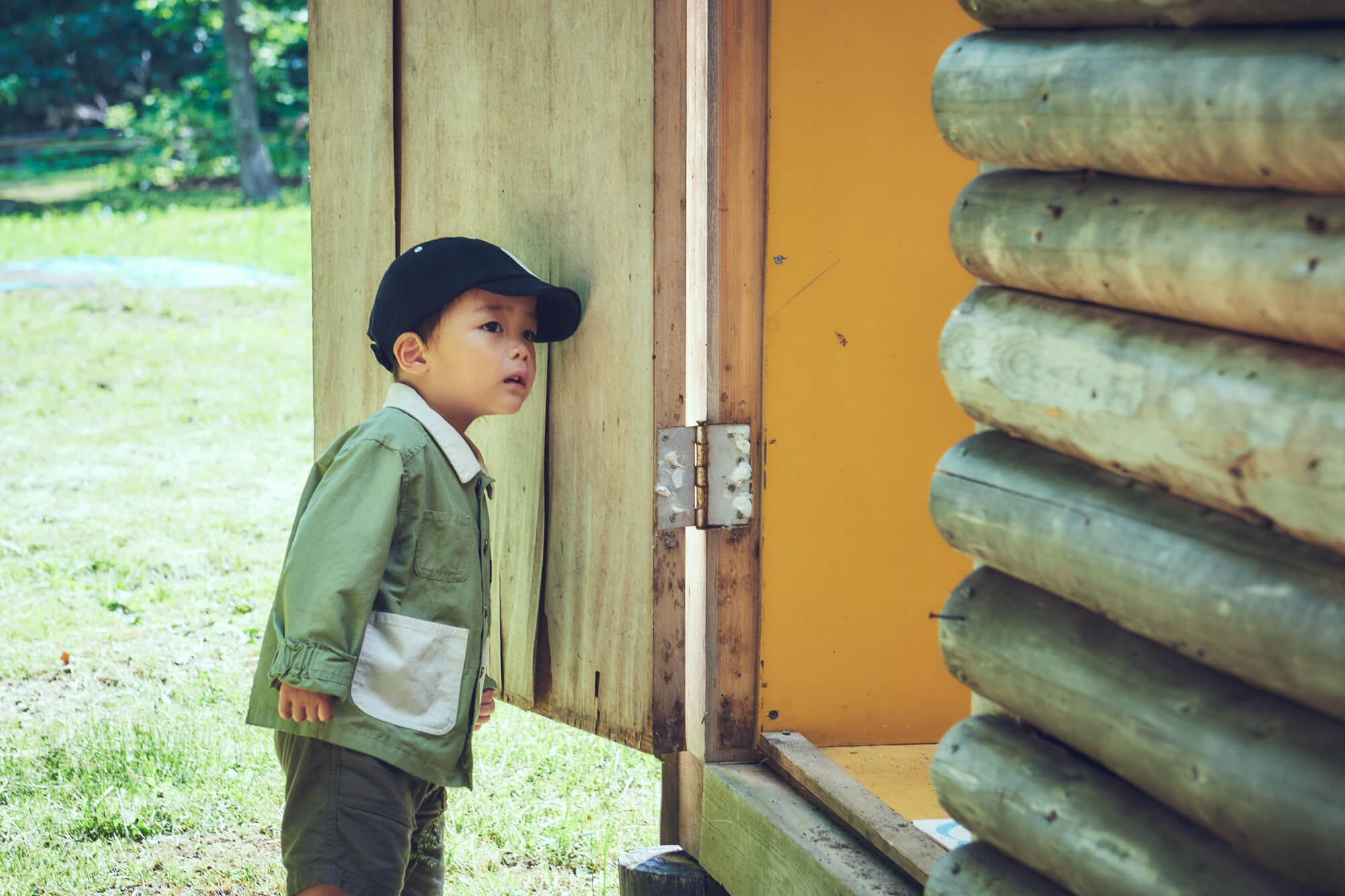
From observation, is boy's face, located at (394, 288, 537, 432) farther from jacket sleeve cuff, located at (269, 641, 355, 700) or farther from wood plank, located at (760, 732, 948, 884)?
wood plank, located at (760, 732, 948, 884)

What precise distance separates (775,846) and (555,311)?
1162 millimetres

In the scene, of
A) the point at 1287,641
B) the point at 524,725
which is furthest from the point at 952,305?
the point at 524,725

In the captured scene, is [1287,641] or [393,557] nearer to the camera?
[1287,641]

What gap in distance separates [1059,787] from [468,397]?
4.78 feet

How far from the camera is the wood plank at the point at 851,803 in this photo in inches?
91.1

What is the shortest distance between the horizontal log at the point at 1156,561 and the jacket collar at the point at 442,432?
1.04 meters

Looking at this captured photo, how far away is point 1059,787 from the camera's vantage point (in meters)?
1.65

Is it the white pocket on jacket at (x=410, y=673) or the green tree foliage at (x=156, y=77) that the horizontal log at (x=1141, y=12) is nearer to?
the white pocket on jacket at (x=410, y=673)

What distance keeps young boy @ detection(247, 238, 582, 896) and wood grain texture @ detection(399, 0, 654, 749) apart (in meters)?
0.19

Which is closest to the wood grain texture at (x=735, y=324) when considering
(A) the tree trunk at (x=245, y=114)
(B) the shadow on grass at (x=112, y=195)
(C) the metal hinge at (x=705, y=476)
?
(C) the metal hinge at (x=705, y=476)

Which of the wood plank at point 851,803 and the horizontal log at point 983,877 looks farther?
the wood plank at point 851,803

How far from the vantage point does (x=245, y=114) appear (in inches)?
941

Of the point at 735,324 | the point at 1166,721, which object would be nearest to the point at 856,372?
the point at 735,324

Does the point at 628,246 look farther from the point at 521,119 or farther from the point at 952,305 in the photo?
the point at 952,305
